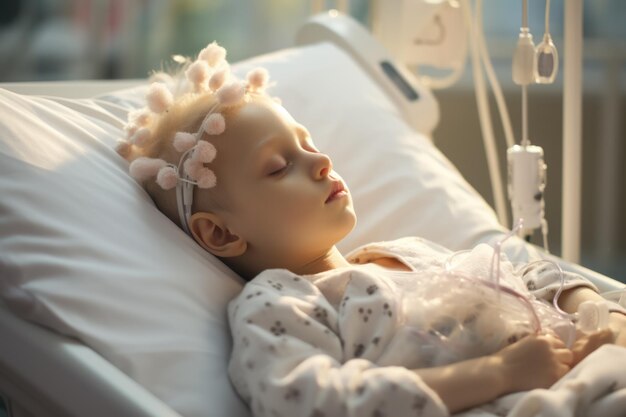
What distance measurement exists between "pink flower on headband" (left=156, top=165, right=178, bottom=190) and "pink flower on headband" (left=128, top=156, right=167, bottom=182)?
0.02 metres

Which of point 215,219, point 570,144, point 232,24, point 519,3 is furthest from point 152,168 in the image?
point 519,3

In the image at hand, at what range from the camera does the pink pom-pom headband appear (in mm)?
1118

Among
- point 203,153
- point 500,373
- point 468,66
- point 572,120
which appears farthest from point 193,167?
point 468,66

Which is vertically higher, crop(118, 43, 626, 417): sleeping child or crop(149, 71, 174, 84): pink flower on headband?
crop(149, 71, 174, 84): pink flower on headband

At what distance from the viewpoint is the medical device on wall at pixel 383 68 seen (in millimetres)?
1829

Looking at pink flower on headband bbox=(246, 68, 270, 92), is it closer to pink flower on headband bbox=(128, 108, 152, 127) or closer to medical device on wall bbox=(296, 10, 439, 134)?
pink flower on headband bbox=(128, 108, 152, 127)

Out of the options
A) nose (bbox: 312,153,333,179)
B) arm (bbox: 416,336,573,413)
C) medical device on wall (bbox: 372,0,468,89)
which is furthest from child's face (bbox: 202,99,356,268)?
medical device on wall (bbox: 372,0,468,89)

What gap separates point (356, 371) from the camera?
0.91m

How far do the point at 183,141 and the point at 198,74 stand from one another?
11 cm

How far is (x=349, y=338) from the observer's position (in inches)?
39.1

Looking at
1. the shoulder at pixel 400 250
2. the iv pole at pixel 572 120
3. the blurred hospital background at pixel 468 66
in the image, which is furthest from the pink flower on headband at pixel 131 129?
A: the blurred hospital background at pixel 468 66

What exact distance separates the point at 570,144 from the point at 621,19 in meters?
1.31

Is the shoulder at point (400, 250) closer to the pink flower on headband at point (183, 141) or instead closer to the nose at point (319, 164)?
the nose at point (319, 164)

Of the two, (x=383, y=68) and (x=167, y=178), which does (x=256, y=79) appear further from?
(x=383, y=68)
